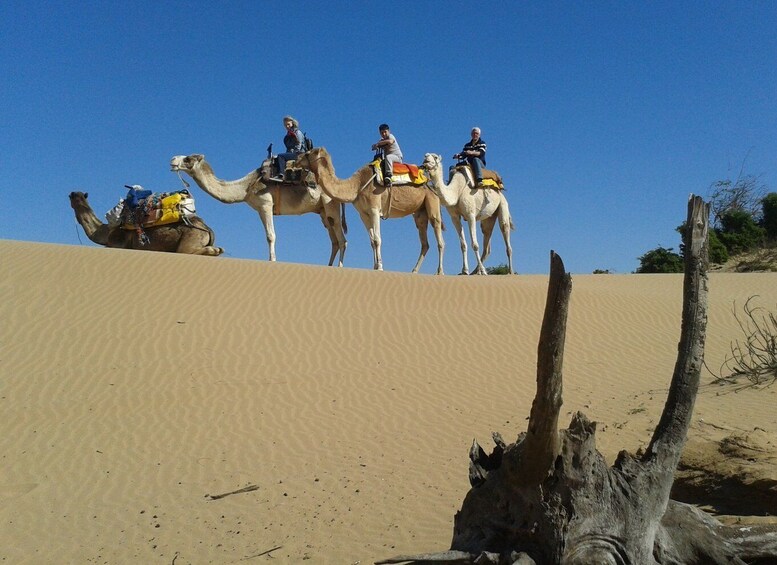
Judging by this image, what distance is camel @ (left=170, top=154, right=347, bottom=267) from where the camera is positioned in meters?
18.1

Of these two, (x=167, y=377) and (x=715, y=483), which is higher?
(x=167, y=377)

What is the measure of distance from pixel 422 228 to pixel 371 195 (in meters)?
2.76

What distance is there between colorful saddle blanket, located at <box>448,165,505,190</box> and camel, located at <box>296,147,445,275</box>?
1.12 metres

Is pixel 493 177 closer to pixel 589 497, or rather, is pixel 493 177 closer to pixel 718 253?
pixel 718 253

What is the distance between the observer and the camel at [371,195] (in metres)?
18.0

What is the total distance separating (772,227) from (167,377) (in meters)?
26.2

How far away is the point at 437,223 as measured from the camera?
2052cm

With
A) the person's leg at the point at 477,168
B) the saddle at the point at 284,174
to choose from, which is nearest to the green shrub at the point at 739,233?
the person's leg at the point at 477,168

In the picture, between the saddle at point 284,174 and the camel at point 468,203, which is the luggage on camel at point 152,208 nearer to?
the saddle at point 284,174

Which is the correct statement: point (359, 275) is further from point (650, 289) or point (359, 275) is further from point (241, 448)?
point (241, 448)

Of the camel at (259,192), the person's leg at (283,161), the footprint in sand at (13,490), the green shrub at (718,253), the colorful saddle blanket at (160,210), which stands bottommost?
the footprint in sand at (13,490)

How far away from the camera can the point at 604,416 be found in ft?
26.5

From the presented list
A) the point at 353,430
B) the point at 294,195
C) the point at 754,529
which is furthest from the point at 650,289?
the point at 754,529

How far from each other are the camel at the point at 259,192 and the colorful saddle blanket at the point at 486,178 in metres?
4.08
